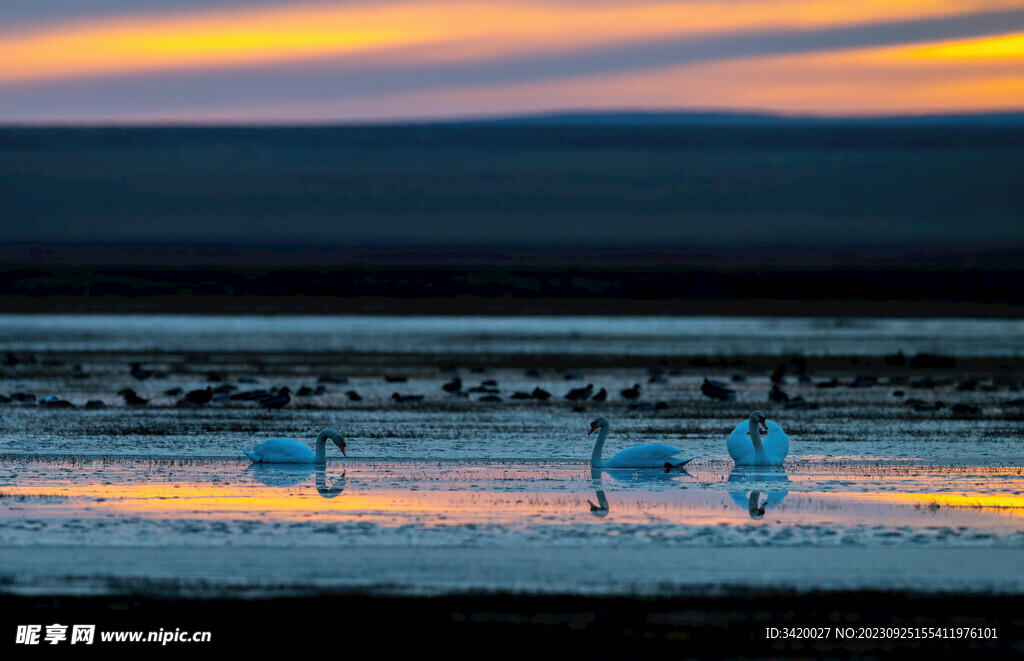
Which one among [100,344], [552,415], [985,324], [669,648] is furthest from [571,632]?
[985,324]

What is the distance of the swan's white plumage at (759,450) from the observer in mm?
14711

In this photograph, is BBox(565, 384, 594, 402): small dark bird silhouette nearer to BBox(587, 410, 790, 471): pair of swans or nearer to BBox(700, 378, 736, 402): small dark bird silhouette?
BBox(700, 378, 736, 402): small dark bird silhouette

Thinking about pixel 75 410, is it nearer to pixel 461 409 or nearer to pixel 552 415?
pixel 461 409

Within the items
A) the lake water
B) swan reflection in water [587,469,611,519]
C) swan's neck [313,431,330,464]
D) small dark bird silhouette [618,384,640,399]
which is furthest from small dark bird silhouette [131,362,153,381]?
swan reflection in water [587,469,611,519]

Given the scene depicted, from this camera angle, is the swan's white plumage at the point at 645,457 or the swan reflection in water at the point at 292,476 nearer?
the swan reflection in water at the point at 292,476

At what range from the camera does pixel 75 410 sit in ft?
67.1

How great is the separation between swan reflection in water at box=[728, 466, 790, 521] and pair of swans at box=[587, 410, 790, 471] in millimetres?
141

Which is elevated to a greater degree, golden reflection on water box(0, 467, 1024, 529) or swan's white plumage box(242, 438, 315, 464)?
swan's white plumage box(242, 438, 315, 464)

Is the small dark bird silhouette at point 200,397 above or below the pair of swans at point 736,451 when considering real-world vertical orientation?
above

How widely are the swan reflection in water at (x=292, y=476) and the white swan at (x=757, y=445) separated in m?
4.36

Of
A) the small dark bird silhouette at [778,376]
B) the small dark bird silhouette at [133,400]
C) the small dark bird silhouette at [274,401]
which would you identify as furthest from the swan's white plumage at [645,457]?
the small dark bird silhouette at [778,376]

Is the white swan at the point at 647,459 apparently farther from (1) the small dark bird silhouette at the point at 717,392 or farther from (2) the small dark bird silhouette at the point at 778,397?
(1) the small dark bird silhouette at the point at 717,392

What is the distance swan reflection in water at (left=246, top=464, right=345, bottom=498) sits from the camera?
42.3 feet

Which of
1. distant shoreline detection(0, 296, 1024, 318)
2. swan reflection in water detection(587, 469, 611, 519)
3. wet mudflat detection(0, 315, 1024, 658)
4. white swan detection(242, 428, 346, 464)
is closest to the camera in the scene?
wet mudflat detection(0, 315, 1024, 658)
